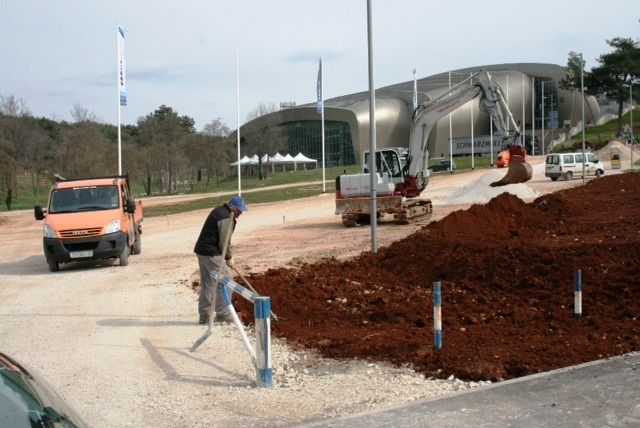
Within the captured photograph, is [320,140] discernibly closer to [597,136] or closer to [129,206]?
[597,136]

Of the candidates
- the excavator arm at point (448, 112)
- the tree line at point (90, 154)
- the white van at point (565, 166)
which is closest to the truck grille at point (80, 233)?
the excavator arm at point (448, 112)

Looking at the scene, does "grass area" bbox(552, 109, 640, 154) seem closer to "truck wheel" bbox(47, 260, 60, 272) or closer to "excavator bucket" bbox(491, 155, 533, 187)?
"excavator bucket" bbox(491, 155, 533, 187)

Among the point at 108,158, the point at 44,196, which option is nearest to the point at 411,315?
the point at 108,158

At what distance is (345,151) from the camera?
11350 centimetres

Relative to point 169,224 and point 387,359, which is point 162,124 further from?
point 387,359

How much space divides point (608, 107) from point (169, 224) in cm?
11599

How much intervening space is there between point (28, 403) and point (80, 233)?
1531 cm

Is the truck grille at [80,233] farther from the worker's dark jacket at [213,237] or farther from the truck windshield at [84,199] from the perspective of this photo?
the worker's dark jacket at [213,237]

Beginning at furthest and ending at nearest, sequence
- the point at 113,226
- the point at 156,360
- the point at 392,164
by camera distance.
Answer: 1. the point at 392,164
2. the point at 113,226
3. the point at 156,360

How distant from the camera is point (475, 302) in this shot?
1110cm

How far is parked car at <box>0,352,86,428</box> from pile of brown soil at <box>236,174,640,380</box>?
500cm

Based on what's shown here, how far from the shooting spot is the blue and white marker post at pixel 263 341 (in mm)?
7344

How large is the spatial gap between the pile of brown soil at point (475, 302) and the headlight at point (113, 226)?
16.8ft

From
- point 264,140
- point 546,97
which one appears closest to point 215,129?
point 264,140
